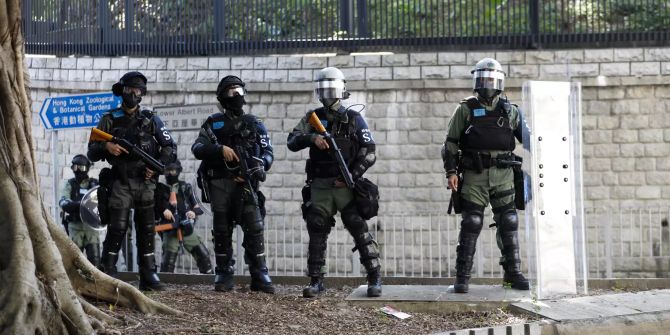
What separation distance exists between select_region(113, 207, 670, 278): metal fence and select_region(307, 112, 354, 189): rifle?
4.30 m

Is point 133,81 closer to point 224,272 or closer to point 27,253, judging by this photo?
point 224,272

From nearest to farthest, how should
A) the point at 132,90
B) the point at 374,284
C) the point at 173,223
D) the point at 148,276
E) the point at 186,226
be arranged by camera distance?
the point at 374,284, the point at 132,90, the point at 148,276, the point at 173,223, the point at 186,226

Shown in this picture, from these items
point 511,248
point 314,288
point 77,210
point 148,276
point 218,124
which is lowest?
point 314,288

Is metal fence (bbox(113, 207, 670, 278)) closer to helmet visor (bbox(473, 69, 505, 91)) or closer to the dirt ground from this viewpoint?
helmet visor (bbox(473, 69, 505, 91))

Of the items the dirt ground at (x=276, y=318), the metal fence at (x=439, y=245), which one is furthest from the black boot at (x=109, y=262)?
the metal fence at (x=439, y=245)

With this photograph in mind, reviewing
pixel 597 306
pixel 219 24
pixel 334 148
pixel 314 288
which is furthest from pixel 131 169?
pixel 219 24

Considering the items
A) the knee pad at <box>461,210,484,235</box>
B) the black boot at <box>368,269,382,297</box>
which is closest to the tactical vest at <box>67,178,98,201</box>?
the black boot at <box>368,269,382,297</box>

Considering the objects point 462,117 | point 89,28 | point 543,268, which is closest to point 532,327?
point 543,268

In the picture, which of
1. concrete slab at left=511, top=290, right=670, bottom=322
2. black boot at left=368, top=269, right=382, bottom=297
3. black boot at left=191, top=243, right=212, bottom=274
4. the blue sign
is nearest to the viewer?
concrete slab at left=511, top=290, right=670, bottom=322

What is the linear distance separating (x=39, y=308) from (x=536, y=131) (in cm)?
458

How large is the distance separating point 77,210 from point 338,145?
602 centimetres

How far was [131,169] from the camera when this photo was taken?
1136 cm

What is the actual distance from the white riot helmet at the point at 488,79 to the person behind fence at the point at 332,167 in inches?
43.4

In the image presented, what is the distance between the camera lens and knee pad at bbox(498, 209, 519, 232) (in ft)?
36.8
